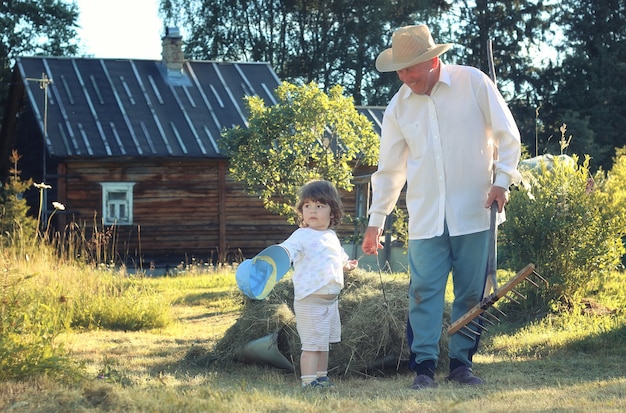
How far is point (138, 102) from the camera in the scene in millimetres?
21266

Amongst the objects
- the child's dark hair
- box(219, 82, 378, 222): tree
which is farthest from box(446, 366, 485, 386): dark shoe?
box(219, 82, 378, 222): tree

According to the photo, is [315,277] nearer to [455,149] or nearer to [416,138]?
[416,138]

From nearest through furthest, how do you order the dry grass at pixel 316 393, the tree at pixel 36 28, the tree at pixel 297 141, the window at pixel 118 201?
the dry grass at pixel 316 393
the tree at pixel 297 141
the window at pixel 118 201
the tree at pixel 36 28

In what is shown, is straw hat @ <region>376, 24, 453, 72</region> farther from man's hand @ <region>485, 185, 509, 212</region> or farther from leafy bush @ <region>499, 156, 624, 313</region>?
leafy bush @ <region>499, 156, 624, 313</region>

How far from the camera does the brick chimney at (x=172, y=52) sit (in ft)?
73.6

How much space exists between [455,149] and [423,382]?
52.6 inches

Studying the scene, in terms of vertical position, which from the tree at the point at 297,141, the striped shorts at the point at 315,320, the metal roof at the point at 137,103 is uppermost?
the metal roof at the point at 137,103

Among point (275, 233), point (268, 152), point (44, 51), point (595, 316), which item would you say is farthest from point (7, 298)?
point (44, 51)

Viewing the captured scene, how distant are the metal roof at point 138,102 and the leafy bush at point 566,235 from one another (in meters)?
11.9

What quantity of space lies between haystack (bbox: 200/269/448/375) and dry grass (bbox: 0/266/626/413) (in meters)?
0.02

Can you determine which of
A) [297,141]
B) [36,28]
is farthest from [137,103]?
[36,28]

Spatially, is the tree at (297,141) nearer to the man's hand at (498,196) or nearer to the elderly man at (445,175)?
the elderly man at (445,175)

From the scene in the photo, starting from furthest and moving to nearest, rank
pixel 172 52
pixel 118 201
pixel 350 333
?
pixel 172 52
pixel 118 201
pixel 350 333

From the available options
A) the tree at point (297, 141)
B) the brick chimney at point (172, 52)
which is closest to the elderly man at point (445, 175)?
the tree at point (297, 141)
